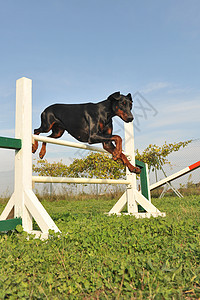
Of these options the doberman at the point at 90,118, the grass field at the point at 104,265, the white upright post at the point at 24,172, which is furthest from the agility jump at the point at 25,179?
the doberman at the point at 90,118

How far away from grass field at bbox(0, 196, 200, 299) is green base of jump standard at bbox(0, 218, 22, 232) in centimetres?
9

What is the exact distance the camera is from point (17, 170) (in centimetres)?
228

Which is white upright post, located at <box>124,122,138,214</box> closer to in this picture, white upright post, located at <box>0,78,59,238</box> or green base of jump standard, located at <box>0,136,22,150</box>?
white upright post, located at <box>0,78,59,238</box>

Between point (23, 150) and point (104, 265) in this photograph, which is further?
point (23, 150)

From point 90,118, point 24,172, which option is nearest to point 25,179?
point 24,172

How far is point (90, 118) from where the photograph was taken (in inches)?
110

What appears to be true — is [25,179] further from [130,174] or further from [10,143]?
[130,174]

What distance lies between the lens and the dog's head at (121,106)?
9.19 feet

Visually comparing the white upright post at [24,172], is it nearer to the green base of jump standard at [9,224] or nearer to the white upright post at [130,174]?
the green base of jump standard at [9,224]

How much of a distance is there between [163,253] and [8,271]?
3.39 feet

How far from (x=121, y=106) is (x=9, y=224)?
1.74 meters

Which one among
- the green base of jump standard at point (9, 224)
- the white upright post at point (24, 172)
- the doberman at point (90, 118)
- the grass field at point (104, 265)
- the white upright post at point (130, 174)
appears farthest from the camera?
the white upright post at point (130, 174)

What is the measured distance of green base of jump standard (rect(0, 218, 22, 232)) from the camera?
2037mm

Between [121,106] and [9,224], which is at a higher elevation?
[121,106]
